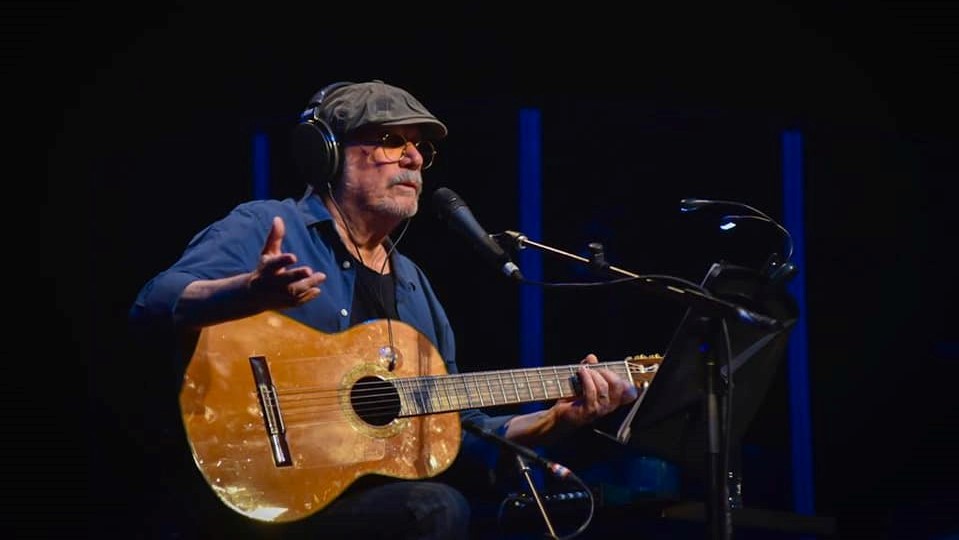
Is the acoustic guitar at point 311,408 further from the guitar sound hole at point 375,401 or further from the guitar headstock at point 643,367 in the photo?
the guitar headstock at point 643,367

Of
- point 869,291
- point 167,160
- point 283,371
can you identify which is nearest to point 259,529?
point 283,371

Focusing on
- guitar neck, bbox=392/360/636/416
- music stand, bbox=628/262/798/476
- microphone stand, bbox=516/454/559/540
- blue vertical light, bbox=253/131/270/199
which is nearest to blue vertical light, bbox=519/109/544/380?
blue vertical light, bbox=253/131/270/199

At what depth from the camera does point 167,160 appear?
16.6ft

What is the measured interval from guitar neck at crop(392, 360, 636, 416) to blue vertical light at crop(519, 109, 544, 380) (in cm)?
164

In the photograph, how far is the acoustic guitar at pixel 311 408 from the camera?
289 cm

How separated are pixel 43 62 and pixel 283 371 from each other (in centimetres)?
200

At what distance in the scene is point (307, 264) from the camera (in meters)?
3.48

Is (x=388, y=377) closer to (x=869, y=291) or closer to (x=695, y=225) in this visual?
(x=695, y=225)

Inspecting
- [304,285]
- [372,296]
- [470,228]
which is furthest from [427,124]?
[304,285]

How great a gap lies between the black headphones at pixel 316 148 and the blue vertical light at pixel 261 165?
6.13ft

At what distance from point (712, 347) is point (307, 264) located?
52.7 inches

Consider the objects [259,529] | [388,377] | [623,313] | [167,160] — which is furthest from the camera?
[623,313]

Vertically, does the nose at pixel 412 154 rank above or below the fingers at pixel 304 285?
above

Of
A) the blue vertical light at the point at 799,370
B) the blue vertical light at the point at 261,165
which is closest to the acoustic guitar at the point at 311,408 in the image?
the blue vertical light at the point at 261,165
